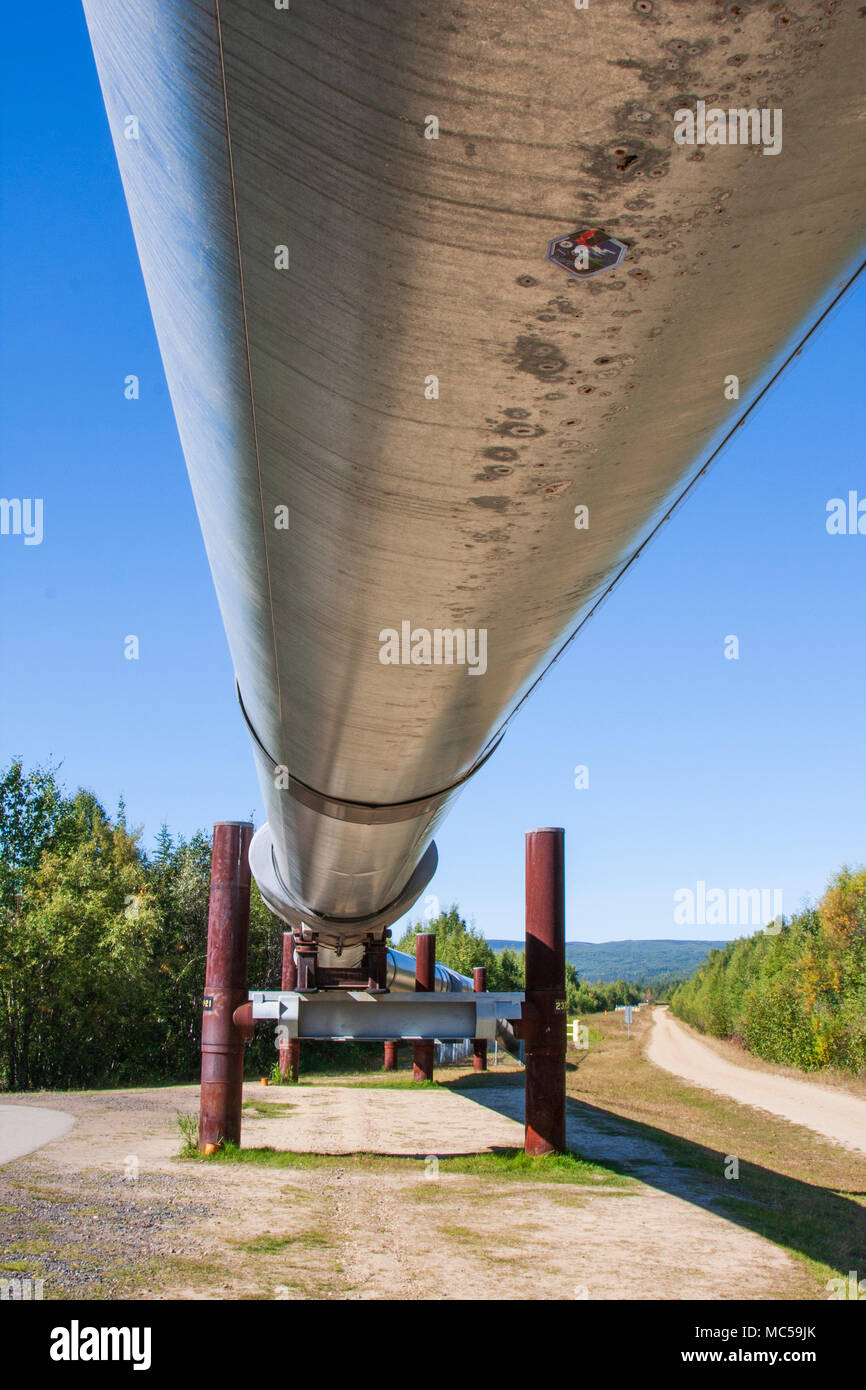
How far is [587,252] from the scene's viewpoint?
153cm

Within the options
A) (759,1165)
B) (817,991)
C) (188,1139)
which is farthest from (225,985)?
(817,991)

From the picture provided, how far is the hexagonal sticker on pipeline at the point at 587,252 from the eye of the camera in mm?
1501

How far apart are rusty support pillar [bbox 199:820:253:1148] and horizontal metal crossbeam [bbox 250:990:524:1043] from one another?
13.4 inches

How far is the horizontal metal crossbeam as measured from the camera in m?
8.74

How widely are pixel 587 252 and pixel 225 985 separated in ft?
28.5

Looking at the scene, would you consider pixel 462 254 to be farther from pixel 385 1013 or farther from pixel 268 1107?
pixel 268 1107

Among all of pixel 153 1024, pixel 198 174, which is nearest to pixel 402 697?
pixel 198 174

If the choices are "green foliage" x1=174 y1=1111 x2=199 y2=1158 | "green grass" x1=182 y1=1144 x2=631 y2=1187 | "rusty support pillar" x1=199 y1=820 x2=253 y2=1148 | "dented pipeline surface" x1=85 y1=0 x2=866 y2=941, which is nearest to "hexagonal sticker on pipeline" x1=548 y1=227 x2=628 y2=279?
"dented pipeline surface" x1=85 y1=0 x2=866 y2=941

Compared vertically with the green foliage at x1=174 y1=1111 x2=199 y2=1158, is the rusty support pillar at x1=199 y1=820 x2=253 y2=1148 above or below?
above

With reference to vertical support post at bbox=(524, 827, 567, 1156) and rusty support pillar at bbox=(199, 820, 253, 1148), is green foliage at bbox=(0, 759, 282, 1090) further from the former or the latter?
vertical support post at bbox=(524, 827, 567, 1156)

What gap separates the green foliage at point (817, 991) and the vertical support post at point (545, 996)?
17.6m

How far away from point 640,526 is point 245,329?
3.98ft

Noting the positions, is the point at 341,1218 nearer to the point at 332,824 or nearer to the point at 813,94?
the point at 332,824

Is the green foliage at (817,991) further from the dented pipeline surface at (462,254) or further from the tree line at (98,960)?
the dented pipeline surface at (462,254)
